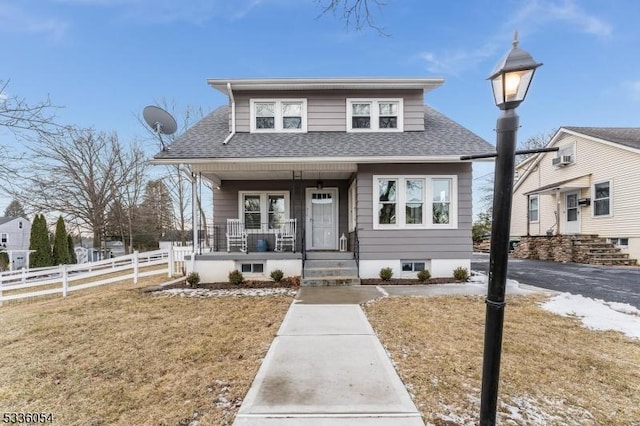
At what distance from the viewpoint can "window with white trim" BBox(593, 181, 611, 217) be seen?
1359cm

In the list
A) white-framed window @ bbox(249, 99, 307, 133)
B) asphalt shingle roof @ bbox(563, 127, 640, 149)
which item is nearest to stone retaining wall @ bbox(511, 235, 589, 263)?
asphalt shingle roof @ bbox(563, 127, 640, 149)

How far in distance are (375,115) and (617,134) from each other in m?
13.5

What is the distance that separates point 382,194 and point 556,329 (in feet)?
16.9

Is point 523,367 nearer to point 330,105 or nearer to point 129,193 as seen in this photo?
point 330,105

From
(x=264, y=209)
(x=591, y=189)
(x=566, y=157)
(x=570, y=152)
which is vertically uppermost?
(x=570, y=152)

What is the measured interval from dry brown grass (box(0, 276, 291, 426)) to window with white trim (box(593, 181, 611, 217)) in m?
15.4

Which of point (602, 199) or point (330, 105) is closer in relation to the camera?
point (330, 105)

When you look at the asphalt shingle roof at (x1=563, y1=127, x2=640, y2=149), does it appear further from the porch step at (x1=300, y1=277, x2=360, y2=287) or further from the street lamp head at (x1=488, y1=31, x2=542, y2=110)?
the street lamp head at (x1=488, y1=31, x2=542, y2=110)

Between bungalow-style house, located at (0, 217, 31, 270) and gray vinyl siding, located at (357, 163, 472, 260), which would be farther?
bungalow-style house, located at (0, 217, 31, 270)

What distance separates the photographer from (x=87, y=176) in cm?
2059

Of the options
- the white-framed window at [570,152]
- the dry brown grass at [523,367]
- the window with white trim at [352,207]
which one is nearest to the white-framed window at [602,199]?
the white-framed window at [570,152]

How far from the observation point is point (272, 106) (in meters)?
10.1

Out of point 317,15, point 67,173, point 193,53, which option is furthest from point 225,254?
point 67,173

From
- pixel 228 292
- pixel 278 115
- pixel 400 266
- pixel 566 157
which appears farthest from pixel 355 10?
pixel 566 157
